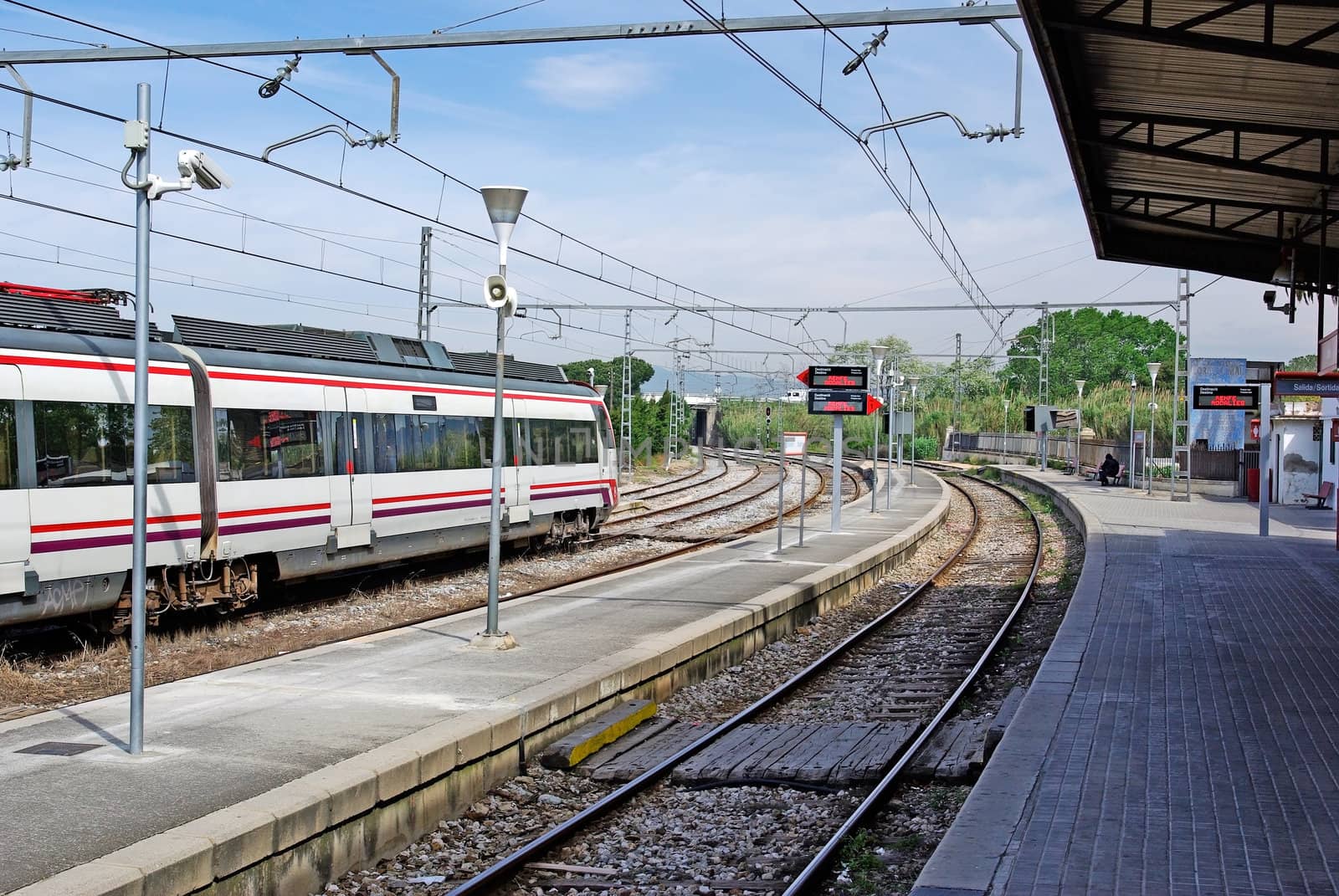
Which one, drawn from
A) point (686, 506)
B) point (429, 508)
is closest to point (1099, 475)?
point (686, 506)

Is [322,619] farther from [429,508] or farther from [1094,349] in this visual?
[1094,349]

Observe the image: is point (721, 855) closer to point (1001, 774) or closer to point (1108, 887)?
point (1001, 774)

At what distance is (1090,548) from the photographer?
68.8ft

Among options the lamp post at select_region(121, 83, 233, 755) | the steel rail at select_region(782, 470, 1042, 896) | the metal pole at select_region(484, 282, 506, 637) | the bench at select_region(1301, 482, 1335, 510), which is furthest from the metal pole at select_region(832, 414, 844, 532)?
the lamp post at select_region(121, 83, 233, 755)

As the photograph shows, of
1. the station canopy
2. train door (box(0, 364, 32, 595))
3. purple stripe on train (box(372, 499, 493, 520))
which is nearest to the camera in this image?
the station canopy

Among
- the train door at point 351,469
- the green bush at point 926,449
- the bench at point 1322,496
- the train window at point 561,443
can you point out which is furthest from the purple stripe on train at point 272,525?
the green bush at point 926,449

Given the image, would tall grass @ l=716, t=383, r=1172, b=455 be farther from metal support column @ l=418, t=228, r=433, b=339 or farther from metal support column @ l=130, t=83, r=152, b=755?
metal support column @ l=130, t=83, r=152, b=755

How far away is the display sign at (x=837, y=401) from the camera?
23.0 meters

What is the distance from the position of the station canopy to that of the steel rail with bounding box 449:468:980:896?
18.1 ft

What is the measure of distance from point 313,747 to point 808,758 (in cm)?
331

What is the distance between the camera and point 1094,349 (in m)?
123

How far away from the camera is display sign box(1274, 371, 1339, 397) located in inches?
758

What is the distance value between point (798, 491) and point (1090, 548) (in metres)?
18.0

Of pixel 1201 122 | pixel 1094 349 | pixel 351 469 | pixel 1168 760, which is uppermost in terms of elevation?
pixel 1094 349
